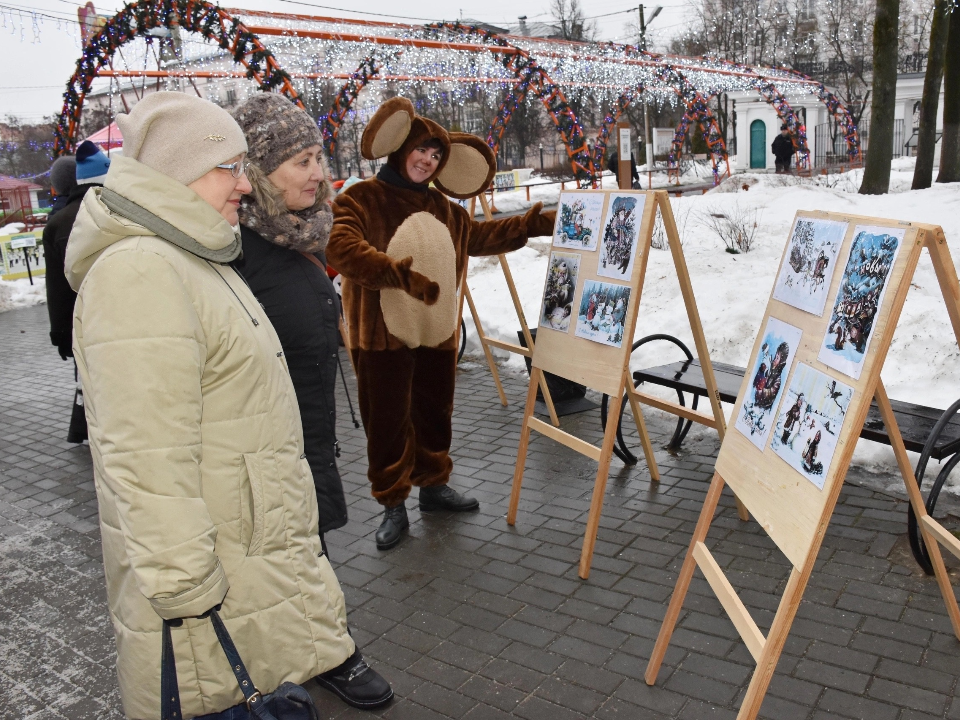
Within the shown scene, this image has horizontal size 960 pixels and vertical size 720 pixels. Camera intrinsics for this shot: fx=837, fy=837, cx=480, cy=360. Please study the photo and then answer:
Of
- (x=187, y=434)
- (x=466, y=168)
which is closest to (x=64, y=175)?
(x=466, y=168)

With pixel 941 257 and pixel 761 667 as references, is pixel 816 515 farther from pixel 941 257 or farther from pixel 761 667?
pixel 941 257

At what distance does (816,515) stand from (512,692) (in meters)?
1.37

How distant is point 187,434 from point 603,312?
2357 millimetres

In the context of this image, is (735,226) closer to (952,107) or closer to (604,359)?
(952,107)

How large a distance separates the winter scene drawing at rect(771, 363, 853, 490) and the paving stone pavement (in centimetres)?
98

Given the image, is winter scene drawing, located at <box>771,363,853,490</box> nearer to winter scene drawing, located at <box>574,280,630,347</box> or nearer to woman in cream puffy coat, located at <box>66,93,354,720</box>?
winter scene drawing, located at <box>574,280,630,347</box>

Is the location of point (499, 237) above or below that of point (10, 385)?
above

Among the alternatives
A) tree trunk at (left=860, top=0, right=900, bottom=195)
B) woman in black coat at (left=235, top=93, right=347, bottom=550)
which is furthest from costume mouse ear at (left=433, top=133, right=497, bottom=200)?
tree trunk at (left=860, top=0, right=900, bottom=195)

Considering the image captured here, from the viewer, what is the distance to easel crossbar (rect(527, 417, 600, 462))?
12.9 feet

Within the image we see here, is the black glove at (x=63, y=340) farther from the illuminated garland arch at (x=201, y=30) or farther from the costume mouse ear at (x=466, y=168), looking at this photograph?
the illuminated garland arch at (x=201, y=30)

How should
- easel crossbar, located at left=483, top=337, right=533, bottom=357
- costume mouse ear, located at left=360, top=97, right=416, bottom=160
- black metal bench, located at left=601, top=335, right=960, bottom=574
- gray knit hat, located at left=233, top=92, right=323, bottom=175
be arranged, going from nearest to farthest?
gray knit hat, located at left=233, top=92, right=323, bottom=175 → black metal bench, located at left=601, top=335, right=960, bottom=574 → costume mouse ear, located at left=360, top=97, right=416, bottom=160 → easel crossbar, located at left=483, top=337, right=533, bottom=357

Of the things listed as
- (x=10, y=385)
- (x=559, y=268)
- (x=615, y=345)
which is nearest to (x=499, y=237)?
(x=559, y=268)

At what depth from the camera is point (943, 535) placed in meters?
2.94

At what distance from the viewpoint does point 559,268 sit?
168 inches
